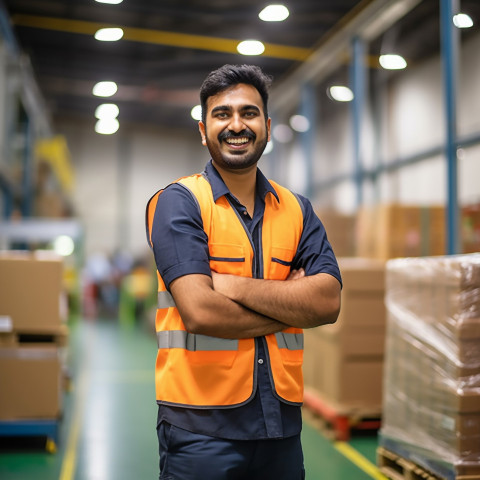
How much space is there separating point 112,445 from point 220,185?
12.6 ft

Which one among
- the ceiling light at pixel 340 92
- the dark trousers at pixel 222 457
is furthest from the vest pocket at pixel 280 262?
the ceiling light at pixel 340 92

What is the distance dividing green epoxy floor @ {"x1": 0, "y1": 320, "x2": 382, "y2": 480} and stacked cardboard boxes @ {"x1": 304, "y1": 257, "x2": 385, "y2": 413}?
398 millimetres

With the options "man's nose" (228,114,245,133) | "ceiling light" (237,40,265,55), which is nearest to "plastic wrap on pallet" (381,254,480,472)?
"man's nose" (228,114,245,133)

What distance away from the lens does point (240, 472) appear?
75.2 inches

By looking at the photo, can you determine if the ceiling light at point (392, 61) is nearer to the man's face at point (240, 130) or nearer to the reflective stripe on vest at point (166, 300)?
the man's face at point (240, 130)

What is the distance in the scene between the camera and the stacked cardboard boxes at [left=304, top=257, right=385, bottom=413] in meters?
5.55

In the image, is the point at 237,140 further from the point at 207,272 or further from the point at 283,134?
the point at 283,134

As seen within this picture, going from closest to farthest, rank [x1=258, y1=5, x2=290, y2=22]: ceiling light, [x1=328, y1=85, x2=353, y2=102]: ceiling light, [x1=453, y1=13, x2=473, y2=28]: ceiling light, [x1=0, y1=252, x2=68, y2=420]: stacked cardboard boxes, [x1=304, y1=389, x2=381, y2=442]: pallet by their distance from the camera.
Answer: [x1=0, y1=252, x2=68, y2=420]: stacked cardboard boxes < [x1=304, y1=389, x2=381, y2=442]: pallet < [x1=453, y1=13, x2=473, y2=28]: ceiling light < [x1=258, y1=5, x2=290, y2=22]: ceiling light < [x1=328, y1=85, x2=353, y2=102]: ceiling light

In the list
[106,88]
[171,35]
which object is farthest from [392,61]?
[106,88]

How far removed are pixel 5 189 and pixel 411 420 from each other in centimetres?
816

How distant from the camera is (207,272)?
1991 millimetres

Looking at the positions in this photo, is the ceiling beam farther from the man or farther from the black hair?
the man

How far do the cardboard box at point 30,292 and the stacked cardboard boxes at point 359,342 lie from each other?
246 centimetres

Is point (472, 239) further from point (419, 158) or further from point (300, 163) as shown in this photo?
point (300, 163)
